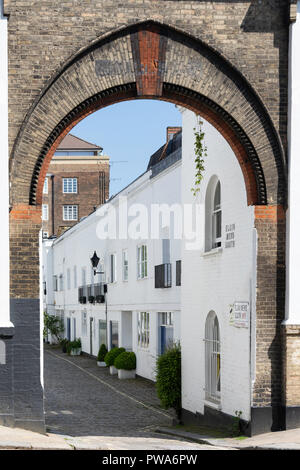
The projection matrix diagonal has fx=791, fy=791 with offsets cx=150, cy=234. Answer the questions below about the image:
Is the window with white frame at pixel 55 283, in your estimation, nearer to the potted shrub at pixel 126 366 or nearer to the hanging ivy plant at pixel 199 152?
the potted shrub at pixel 126 366

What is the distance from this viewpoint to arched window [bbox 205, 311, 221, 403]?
55.9ft

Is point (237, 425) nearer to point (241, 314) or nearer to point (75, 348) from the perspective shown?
point (241, 314)

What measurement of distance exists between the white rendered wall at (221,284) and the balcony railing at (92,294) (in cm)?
1856

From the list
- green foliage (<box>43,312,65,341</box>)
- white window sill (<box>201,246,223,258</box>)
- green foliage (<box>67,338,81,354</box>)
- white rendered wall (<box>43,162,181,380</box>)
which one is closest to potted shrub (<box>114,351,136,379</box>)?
white rendered wall (<box>43,162,181,380</box>)

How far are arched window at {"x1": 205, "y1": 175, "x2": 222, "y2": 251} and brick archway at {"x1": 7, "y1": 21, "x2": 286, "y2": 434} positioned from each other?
3.24 m

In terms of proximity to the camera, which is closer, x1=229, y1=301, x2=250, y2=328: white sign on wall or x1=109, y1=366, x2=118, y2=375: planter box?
x1=229, y1=301, x2=250, y2=328: white sign on wall

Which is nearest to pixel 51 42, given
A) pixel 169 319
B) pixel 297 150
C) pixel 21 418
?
pixel 297 150

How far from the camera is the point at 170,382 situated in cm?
1889

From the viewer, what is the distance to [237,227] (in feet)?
50.1

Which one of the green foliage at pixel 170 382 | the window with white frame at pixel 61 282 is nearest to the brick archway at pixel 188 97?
the green foliage at pixel 170 382

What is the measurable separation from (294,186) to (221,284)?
129 inches

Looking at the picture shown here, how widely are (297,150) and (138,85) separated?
3.05 m

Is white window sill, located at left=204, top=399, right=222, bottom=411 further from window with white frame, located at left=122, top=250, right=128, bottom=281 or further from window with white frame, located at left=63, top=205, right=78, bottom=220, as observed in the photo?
window with white frame, located at left=63, top=205, right=78, bottom=220

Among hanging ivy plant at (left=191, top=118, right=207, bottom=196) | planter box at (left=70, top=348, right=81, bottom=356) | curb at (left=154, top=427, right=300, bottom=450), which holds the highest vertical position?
hanging ivy plant at (left=191, top=118, right=207, bottom=196)
